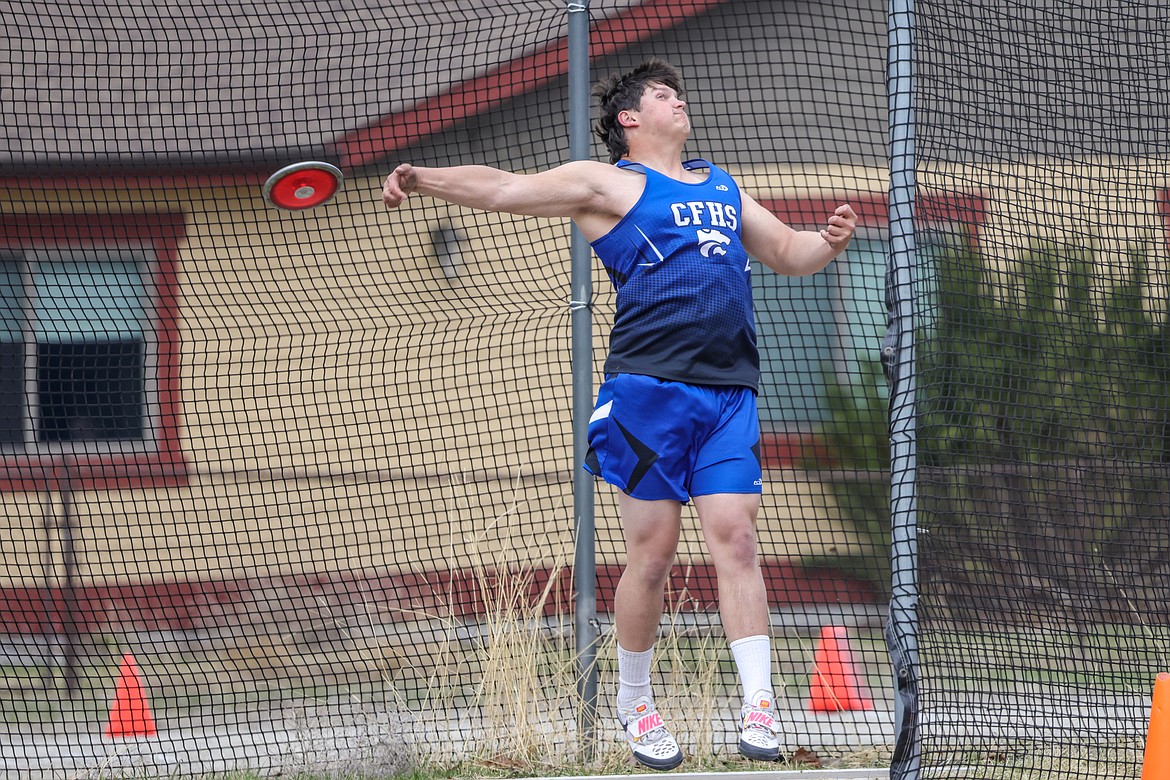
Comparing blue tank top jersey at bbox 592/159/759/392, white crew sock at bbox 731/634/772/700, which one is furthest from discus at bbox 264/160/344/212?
white crew sock at bbox 731/634/772/700

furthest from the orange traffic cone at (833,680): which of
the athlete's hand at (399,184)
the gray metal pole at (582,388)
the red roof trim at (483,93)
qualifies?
the red roof trim at (483,93)

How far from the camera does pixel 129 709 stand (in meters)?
5.68

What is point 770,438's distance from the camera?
8.43 m

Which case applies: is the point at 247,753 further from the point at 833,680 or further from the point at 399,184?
the point at 399,184

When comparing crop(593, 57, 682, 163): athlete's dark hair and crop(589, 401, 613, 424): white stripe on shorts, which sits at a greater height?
crop(593, 57, 682, 163): athlete's dark hair

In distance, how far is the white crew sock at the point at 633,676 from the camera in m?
4.12

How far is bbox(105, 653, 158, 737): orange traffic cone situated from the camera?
5.65 metres

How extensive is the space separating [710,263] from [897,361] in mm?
652

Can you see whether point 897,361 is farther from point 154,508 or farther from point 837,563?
point 154,508

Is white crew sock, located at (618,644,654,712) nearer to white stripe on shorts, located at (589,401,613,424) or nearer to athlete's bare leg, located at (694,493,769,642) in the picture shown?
athlete's bare leg, located at (694,493,769,642)

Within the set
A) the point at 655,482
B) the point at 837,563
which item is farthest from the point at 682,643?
the point at 655,482

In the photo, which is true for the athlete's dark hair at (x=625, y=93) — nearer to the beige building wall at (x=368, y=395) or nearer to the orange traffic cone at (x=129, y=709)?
the orange traffic cone at (x=129, y=709)

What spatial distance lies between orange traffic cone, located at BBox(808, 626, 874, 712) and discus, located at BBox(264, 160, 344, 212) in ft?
10.5

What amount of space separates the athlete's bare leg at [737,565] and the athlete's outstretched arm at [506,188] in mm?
1035
